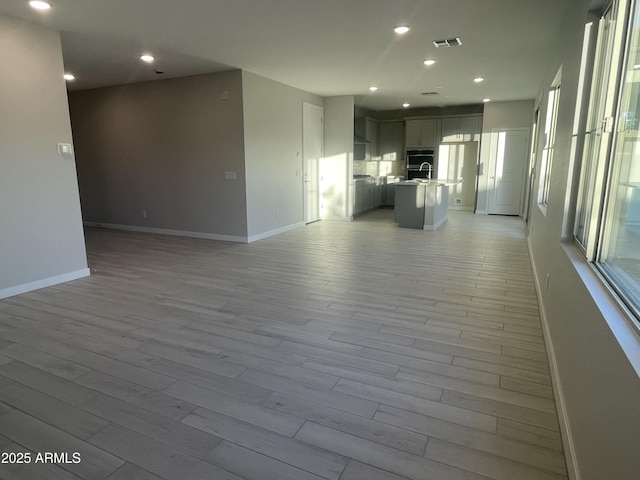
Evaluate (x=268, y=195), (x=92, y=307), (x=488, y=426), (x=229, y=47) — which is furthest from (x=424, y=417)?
(x=268, y=195)

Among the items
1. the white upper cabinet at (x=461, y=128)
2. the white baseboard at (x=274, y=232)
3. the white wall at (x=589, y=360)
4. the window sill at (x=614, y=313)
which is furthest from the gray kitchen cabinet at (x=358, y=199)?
the window sill at (x=614, y=313)

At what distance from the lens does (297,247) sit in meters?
6.04

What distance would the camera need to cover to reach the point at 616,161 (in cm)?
183

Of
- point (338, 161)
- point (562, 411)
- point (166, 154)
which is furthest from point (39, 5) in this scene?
point (338, 161)

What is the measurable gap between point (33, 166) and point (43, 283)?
1.24 m

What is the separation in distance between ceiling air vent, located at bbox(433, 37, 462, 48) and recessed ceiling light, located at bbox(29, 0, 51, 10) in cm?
391

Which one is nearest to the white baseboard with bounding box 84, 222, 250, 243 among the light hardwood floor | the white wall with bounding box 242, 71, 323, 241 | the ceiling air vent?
the white wall with bounding box 242, 71, 323, 241

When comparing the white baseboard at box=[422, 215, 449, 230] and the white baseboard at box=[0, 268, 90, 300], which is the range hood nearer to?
the white baseboard at box=[422, 215, 449, 230]

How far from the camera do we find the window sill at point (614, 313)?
3.81 feet

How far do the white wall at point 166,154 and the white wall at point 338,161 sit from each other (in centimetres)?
288

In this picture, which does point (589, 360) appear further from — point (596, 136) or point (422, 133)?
point (422, 133)

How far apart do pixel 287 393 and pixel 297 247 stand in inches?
154

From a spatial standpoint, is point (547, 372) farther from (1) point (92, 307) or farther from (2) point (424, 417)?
(1) point (92, 307)

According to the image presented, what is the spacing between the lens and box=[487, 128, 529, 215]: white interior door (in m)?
9.02
